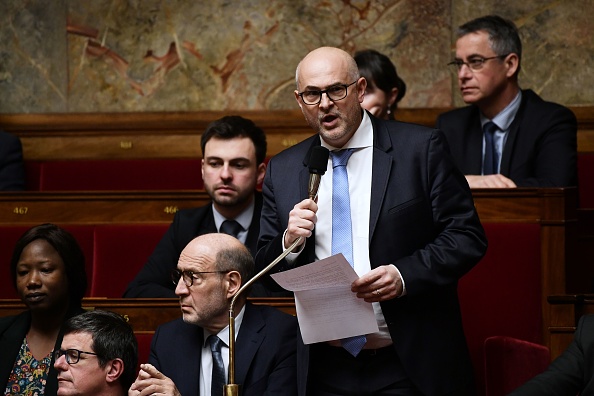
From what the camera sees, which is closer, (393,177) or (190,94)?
(393,177)

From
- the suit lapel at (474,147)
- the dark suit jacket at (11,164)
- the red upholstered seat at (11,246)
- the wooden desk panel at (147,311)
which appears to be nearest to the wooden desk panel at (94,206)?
the red upholstered seat at (11,246)

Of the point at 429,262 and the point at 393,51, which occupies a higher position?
the point at 393,51

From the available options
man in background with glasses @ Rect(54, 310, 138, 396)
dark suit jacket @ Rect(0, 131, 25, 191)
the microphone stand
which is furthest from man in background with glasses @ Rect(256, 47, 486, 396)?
dark suit jacket @ Rect(0, 131, 25, 191)

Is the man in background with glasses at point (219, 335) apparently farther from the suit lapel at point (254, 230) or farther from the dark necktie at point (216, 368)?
the suit lapel at point (254, 230)

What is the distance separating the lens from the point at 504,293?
2.25 meters

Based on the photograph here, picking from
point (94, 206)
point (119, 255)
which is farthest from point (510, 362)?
point (94, 206)

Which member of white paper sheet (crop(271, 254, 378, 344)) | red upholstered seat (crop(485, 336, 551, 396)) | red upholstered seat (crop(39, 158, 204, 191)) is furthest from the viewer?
red upholstered seat (crop(39, 158, 204, 191))

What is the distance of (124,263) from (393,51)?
1.36 metres

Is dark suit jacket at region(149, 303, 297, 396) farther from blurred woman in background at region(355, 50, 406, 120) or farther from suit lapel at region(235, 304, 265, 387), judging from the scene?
blurred woman in background at region(355, 50, 406, 120)

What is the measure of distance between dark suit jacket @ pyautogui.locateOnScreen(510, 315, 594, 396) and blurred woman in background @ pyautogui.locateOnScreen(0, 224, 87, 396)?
0.99 metres

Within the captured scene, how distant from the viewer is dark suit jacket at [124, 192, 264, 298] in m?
2.39

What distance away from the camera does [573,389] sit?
159 cm

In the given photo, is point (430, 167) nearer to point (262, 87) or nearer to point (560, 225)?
point (560, 225)

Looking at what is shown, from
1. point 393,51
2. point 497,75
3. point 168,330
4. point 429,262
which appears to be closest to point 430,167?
point 429,262
